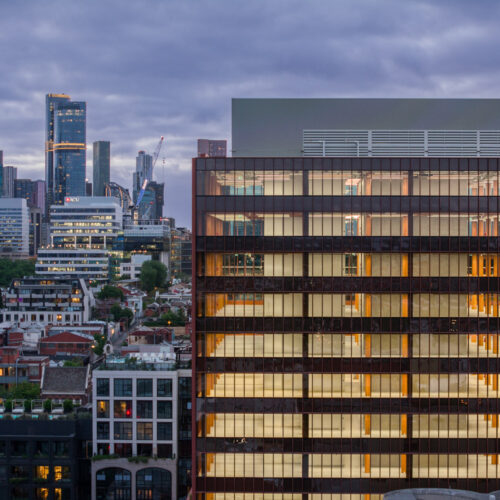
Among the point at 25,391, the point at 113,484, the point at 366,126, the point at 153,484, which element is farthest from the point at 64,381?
the point at 366,126

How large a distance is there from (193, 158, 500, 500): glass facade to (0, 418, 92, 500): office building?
105 ft

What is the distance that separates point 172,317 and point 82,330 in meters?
33.2

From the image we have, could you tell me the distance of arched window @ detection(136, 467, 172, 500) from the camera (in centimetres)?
7519

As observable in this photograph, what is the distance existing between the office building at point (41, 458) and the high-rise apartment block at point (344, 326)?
31.9 metres

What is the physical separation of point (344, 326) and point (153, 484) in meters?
39.3

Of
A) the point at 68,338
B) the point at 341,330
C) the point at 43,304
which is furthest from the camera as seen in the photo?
the point at 43,304

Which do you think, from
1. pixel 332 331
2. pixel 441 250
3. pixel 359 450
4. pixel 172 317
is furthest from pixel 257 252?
pixel 172 317

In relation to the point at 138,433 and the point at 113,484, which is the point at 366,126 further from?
the point at 113,484

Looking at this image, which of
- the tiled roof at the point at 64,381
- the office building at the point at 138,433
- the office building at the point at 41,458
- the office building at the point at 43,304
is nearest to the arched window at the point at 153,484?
the office building at the point at 138,433

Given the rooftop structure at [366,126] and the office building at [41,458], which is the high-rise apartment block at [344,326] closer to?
the rooftop structure at [366,126]

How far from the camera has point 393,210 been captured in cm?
5119

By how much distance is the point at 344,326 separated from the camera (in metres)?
51.0

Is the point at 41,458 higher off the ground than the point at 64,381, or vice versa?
the point at 64,381

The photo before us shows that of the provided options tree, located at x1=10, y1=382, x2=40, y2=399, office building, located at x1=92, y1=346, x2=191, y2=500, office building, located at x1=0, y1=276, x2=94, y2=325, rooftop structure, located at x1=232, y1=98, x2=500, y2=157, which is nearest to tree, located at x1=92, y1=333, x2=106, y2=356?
tree, located at x1=10, y1=382, x2=40, y2=399
